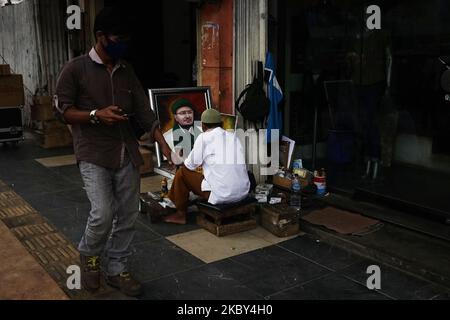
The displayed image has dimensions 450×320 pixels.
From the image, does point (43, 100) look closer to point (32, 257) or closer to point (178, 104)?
point (178, 104)

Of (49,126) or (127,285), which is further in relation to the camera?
(49,126)

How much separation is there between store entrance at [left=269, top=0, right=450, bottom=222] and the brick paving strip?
136 inches

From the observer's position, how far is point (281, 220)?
5.14m

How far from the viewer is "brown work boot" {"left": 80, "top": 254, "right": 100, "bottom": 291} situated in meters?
3.80

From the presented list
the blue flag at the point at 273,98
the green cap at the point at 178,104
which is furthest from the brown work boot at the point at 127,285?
the green cap at the point at 178,104

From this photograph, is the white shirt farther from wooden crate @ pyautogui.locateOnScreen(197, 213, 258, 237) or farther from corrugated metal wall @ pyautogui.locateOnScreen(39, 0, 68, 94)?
corrugated metal wall @ pyautogui.locateOnScreen(39, 0, 68, 94)

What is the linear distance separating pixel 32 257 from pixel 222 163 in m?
2.04

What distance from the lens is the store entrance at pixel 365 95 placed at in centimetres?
610

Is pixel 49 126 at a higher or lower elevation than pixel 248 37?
lower

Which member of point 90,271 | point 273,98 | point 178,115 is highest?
point 273,98

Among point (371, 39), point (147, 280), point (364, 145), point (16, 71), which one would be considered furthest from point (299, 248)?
point (16, 71)

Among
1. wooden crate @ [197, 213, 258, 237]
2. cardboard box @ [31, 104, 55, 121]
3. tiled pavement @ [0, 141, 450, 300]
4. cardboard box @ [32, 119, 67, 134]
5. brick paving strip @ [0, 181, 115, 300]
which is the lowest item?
tiled pavement @ [0, 141, 450, 300]

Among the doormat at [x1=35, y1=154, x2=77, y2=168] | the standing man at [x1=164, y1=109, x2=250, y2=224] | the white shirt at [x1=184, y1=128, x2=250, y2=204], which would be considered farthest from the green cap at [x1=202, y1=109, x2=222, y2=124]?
the doormat at [x1=35, y1=154, x2=77, y2=168]

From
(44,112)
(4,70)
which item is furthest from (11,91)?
(44,112)
